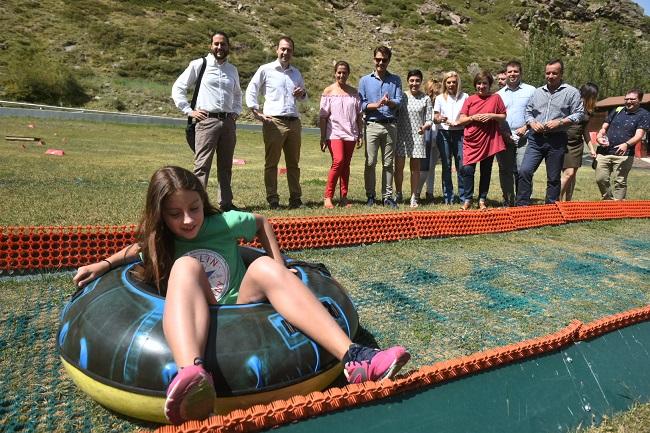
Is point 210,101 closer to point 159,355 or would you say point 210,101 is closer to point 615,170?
point 159,355

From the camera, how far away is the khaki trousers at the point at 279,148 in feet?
22.3

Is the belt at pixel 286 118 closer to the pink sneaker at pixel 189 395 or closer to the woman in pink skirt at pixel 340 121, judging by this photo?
the woman in pink skirt at pixel 340 121

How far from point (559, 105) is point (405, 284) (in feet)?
13.3

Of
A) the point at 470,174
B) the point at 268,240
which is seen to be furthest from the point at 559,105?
the point at 268,240

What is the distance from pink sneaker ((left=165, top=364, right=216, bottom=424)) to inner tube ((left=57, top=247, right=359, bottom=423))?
0.17 metres

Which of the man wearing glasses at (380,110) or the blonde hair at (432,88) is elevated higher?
the blonde hair at (432,88)

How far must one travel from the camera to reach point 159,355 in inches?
90.5

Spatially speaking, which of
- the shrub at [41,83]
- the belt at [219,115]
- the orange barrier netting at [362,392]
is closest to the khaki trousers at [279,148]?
the belt at [219,115]

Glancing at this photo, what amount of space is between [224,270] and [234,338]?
66 centimetres

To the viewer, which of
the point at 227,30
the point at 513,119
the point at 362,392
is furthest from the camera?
the point at 227,30

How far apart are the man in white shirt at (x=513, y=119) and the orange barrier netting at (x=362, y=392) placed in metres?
4.97

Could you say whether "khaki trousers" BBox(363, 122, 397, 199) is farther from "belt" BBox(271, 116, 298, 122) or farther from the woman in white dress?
"belt" BBox(271, 116, 298, 122)

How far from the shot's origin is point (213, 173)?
10781 millimetres

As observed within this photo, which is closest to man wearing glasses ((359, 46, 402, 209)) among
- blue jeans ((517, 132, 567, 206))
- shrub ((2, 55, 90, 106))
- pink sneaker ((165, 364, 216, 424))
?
blue jeans ((517, 132, 567, 206))
